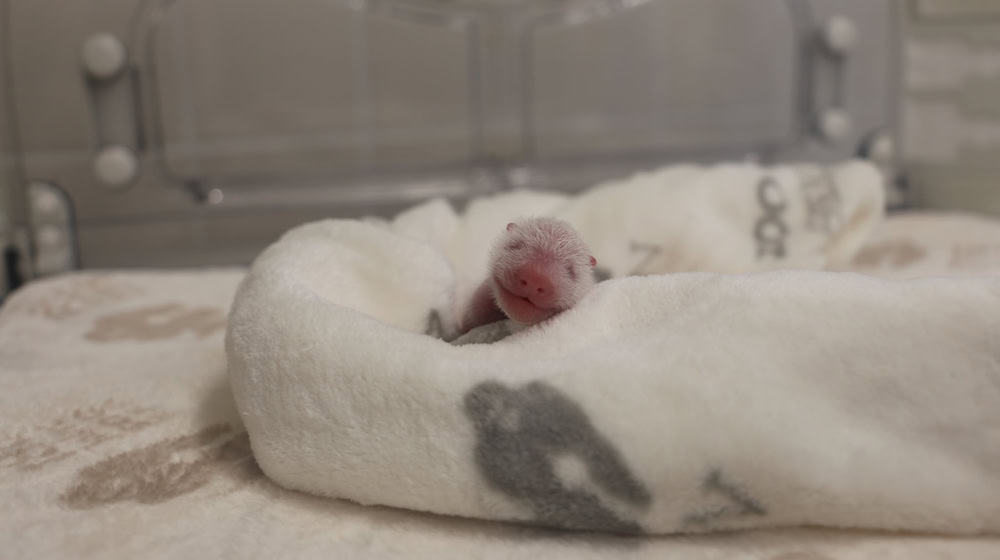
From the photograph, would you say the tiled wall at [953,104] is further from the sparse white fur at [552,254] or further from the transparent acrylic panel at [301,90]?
the sparse white fur at [552,254]

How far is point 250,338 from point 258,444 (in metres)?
0.09

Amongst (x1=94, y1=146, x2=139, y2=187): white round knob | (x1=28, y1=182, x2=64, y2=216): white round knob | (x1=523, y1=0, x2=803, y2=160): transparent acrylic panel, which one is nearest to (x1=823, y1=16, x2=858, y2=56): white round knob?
(x1=523, y1=0, x2=803, y2=160): transparent acrylic panel

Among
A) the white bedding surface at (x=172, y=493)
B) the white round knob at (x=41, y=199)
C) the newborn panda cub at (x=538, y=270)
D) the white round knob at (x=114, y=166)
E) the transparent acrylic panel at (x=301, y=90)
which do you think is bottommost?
the white bedding surface at (x=172, y=493)

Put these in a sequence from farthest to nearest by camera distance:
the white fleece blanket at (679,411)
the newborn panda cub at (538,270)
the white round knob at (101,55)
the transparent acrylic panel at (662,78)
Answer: the transparent acrylic panel at (662,78), the white round knob at (101,55), the newborn panda cub at (538,270), the white fleece blanket at (679,411)

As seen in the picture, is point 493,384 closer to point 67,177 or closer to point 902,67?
point 67,177

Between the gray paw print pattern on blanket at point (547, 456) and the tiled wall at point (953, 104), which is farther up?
the tiled wall at point (953, 104)

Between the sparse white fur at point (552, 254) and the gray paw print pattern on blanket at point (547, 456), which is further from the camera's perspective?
the sparse white fur at point (552, 254)

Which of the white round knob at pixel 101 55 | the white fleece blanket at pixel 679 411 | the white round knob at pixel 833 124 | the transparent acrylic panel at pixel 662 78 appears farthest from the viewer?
the white round knob at pixel 833 124

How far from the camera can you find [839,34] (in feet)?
5.85

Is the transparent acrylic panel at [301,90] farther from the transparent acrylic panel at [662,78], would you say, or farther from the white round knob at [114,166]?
the transparent acrylic panel at [662,78]

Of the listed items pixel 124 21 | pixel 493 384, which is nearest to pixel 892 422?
pixel 493 384

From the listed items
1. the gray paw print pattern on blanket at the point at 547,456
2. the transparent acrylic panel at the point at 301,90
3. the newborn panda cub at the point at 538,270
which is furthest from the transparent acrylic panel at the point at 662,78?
the gray paw print pattern on blanket at the point at 547,456

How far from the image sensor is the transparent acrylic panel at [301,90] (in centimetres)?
153

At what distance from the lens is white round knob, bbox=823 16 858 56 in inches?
70.2
